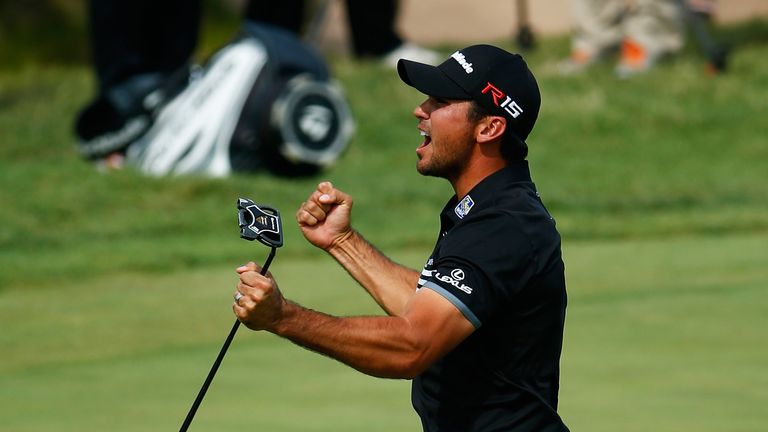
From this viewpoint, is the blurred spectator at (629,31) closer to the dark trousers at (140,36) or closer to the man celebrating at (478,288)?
the dark trousers at (140,36)

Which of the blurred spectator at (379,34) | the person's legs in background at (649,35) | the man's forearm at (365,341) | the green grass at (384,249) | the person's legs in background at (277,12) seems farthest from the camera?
the blurred spectator at (379,34)

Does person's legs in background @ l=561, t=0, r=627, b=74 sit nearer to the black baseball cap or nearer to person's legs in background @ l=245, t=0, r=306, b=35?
person's legs in background @ l=245, t=0, r=306, b=35

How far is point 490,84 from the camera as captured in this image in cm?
389

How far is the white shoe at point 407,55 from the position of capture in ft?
50.0

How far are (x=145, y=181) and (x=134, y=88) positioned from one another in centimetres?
117

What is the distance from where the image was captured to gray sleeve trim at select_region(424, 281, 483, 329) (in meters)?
3.64

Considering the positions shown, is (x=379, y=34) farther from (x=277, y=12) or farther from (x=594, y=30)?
(x=277, y=12)

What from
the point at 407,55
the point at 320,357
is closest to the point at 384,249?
the point at 320,357

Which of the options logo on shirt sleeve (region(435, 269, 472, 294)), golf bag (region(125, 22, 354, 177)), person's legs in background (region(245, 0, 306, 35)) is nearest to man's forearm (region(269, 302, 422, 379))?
logo on shirt sleeve (region(435, 269, 472, 294))

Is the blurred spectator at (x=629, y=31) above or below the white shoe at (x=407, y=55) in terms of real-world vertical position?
above

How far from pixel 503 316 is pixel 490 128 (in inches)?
17.6

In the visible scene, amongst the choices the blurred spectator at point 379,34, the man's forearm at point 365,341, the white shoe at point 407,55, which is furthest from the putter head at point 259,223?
the white shoe at point 407,55

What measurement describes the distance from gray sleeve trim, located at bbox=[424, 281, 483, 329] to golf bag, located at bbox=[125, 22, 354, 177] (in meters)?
8.12

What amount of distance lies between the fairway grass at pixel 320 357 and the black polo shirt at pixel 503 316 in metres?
1.73
